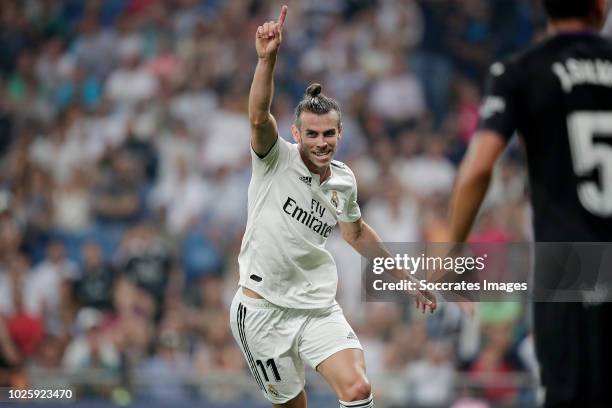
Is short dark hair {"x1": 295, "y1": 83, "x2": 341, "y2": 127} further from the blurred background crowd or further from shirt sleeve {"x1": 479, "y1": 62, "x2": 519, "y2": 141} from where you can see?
the blurred background crowd

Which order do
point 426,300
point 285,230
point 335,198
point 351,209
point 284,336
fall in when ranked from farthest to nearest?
point 351,209
point 335,198
point 284,336
point 285,230
point 426,300

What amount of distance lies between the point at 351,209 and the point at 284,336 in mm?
1004

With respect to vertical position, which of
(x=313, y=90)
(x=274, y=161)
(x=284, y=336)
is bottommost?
(x=284, y=336)

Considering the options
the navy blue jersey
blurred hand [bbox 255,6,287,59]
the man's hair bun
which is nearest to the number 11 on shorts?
the man's hair bun

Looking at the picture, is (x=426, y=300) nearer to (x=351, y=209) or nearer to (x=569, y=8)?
(x=351, y=209)

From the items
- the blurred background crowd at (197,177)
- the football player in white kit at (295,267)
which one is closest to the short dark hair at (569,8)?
the football player in white kit at (295,267)

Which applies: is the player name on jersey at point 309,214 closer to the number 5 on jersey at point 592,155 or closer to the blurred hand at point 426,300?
the blurred hand at point 426,300

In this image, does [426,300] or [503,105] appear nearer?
[503,105]

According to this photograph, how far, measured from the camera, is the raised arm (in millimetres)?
5992

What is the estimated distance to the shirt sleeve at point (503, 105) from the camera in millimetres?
3998

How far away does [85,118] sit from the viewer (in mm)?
15461

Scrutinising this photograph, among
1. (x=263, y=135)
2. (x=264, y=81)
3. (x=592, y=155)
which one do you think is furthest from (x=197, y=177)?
(x=592, y=155)

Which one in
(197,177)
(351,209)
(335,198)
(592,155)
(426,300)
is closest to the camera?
(592,155)

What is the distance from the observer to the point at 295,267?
682cm
